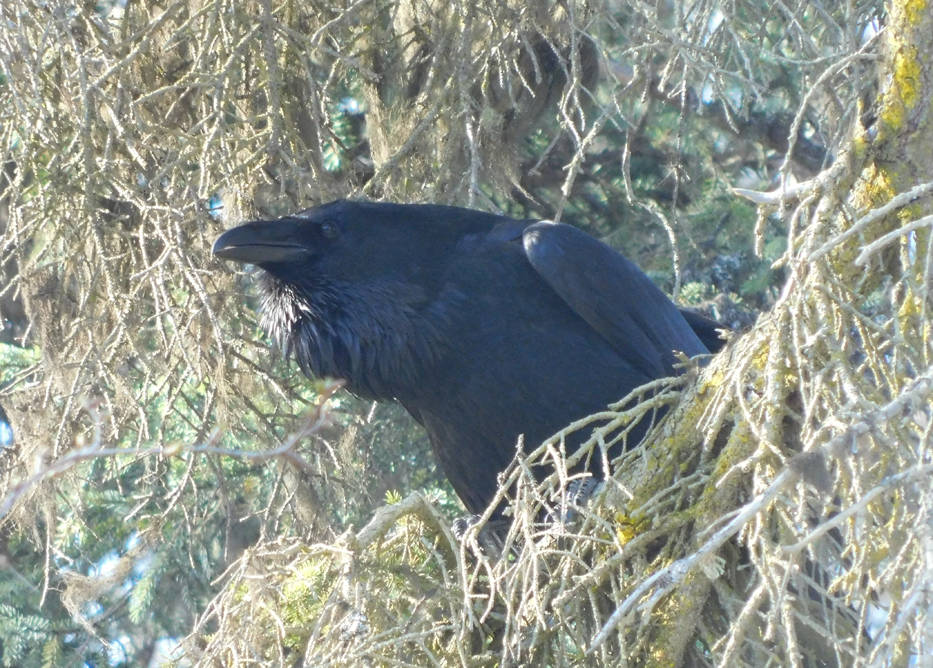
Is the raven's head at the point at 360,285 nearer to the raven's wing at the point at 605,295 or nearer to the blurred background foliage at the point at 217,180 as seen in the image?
the blurred background foliage at the point at 217,180

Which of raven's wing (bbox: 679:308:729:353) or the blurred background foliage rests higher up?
the blurred background foliage

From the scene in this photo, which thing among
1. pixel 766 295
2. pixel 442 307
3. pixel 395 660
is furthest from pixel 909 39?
pixel 766 295

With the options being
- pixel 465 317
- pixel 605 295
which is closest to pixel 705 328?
pixel 605 295

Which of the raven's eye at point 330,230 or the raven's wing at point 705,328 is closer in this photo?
the raven's eye at point 330,230

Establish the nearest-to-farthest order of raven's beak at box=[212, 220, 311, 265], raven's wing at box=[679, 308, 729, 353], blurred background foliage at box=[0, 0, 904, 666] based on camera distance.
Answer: blurred background foliage at box=[0, 0, 904, 666], raven's beak at box=[212, 220, 311, 265], raven's wing at box=[679, 308, 729, 353]

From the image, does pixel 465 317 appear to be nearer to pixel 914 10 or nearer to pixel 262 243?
pixel 262 243

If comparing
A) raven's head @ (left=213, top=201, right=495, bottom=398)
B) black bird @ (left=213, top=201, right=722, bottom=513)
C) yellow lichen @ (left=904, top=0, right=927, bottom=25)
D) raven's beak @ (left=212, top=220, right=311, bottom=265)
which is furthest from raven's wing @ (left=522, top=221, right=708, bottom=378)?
yellow lichen @ (left=904, top=0, right=927, bottom=25)

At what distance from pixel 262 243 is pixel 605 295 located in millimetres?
1155

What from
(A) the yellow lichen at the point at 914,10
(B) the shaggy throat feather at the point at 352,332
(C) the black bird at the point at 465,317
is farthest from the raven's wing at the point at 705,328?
(A) the yellow lichen at the point at 914,10

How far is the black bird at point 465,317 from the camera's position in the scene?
4438mm

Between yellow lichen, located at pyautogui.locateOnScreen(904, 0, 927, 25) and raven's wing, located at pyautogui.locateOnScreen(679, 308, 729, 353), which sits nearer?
yellow lichen, located at pyautogui.locateOnScreen(904, 0, 927, 25)

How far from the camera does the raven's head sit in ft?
15.0

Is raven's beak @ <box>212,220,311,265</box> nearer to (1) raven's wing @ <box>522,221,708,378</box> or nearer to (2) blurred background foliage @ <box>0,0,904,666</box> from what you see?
(2) blurred background foliage @ <box>0,0,904,666</box>

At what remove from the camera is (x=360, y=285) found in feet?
15.5
